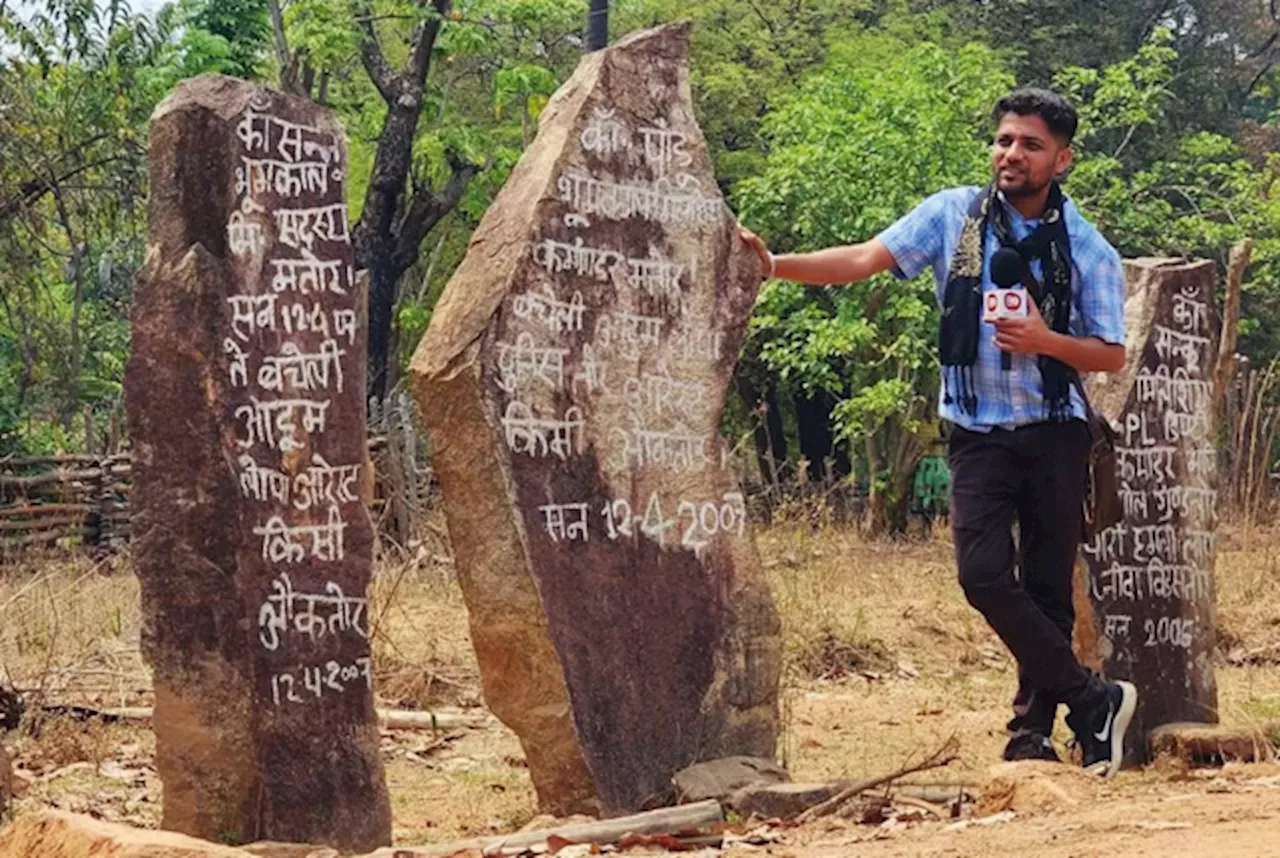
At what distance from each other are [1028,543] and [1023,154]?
1.12m

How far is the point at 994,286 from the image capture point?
5.86 meters

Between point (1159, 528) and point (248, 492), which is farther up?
point (248, 492)

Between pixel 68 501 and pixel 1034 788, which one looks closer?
pixel 1034 788

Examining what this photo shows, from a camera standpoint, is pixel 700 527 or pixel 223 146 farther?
pixel 700 527

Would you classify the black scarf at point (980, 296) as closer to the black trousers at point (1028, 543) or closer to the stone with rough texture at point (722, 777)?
the black trousers at point (1028, 543)

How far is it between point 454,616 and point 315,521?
4.71 metres

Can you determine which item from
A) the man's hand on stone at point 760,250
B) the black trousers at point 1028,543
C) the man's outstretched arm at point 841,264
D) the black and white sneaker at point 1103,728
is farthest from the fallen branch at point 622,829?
the man's hand on stone at point 760,250

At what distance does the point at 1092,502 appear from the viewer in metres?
6.12

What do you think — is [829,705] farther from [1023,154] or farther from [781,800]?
[1023,154]

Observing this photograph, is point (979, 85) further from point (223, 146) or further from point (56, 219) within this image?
point (223, 146)

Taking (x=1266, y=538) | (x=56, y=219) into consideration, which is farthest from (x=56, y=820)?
(x=56, y=219)

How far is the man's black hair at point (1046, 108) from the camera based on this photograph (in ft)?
19.2

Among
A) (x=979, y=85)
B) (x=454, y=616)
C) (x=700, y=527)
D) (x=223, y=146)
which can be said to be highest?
(x=979, y=85)

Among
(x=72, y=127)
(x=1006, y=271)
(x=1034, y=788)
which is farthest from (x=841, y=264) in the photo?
(x=72, y=127)
